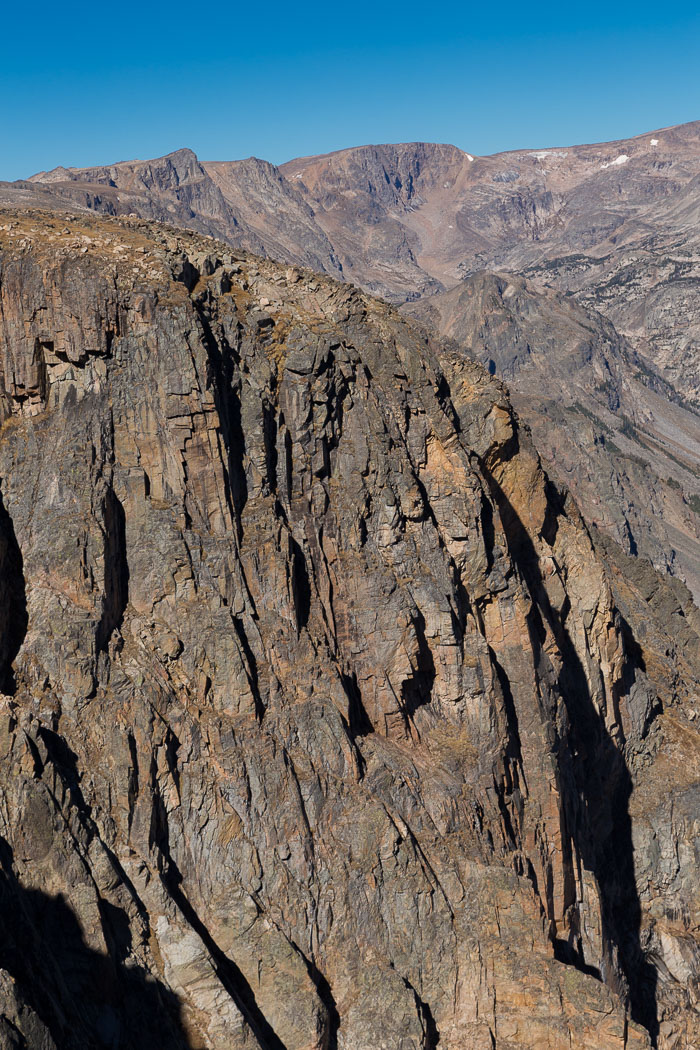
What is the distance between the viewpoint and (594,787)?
63844 millimetres

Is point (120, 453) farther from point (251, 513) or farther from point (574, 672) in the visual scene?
point (574, 672)

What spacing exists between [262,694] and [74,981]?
14.3 metres

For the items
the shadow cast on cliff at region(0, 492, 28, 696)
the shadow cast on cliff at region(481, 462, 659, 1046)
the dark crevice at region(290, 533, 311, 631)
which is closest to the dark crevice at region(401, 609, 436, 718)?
the dark crevice at region(290, 533, 311, 631)

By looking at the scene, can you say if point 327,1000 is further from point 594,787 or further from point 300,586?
point 594,787

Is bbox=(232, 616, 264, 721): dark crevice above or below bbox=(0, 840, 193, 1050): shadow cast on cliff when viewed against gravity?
above

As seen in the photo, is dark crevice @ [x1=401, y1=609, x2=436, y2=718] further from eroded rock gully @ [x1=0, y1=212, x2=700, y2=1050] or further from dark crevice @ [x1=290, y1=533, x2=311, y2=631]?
dark crevice @ [x1=290, y1=533, x2=311, y2=631]

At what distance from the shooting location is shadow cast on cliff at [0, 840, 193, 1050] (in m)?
29.7

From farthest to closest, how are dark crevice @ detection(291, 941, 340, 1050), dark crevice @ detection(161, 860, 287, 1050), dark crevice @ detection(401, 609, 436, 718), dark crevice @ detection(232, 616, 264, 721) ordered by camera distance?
dark crevice @ detection(401, 609, 436, 718)
dark crevice @ detection(232, 616, 264, 721)
dark crevice @ detection(291, 941, 340, 1050)
dark crevice @ detection(161, 860, 287, 1050)

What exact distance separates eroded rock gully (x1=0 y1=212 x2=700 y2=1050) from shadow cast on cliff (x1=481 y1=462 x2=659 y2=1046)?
70 centimetres

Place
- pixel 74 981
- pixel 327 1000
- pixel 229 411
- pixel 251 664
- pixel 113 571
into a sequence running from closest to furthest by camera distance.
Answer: pixel 74 981, pixel 327 1000, pixel 113 571, pixel 251 664, pixel 229 411

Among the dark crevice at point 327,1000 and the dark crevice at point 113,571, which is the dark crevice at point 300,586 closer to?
the dark crevice at point 113,571

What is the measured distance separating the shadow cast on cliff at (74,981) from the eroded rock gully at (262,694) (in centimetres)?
11

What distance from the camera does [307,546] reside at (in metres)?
48.3

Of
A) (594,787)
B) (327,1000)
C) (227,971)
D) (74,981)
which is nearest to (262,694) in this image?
(227,971)
